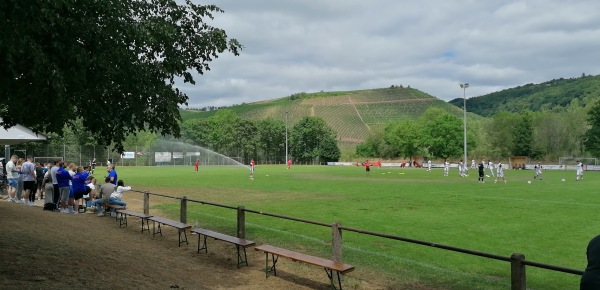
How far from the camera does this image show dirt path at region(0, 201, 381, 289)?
7844mm

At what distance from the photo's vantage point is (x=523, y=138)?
325 feet

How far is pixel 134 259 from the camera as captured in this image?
9.88m

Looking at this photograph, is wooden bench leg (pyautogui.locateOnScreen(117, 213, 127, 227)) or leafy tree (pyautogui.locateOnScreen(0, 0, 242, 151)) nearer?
leafy tree (pyautogui.locateOnScreen(0, 0, 242, 151))

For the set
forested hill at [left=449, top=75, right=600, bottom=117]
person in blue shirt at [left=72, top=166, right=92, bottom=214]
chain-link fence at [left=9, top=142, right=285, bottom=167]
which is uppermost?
forested hill at [left=449, top=75, right=600, bottom=117]

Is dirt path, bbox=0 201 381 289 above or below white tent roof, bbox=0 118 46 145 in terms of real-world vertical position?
below

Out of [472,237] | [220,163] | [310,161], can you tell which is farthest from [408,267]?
[310,161]

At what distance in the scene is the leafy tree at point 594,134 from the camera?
3209 inches

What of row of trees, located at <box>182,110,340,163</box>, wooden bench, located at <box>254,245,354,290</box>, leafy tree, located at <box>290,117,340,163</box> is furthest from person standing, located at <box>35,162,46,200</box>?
leafy tree, located at <box>290,117,340,163</box>

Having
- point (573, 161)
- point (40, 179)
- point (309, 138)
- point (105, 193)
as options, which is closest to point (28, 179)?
point (40, 179)

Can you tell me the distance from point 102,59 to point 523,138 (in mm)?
105155

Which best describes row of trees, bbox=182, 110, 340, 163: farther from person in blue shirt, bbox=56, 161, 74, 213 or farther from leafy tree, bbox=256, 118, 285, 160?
person in blue shirt, bbox=56, 161, 74, 213

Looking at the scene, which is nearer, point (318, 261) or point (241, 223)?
point (318, 261)

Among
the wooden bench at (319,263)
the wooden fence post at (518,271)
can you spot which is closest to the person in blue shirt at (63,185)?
the wooden bench at (319,263)

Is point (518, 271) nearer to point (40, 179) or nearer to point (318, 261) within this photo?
point (318, 261)
